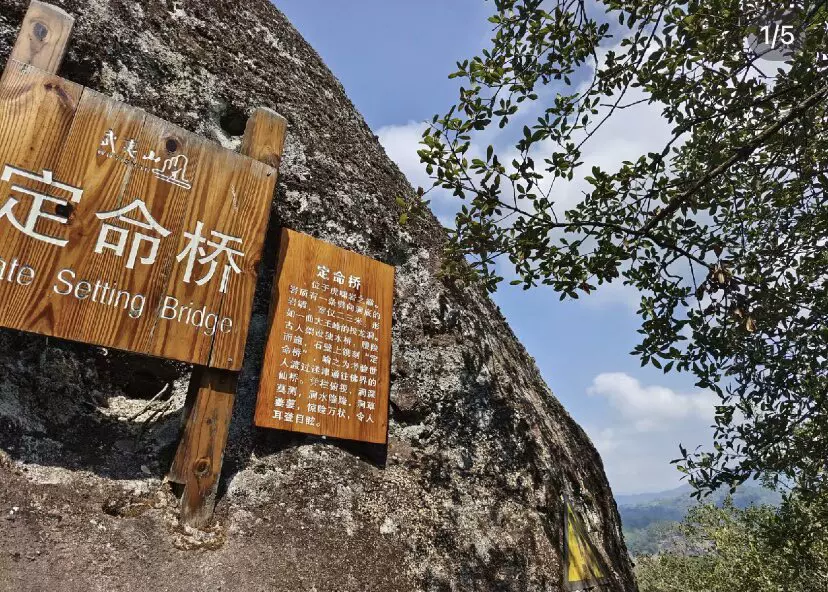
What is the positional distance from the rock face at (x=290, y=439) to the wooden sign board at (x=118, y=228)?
99cm

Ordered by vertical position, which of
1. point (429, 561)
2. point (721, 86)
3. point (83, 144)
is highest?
point (721, 86)

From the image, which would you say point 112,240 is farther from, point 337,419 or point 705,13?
point 705,13

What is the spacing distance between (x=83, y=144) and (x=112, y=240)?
73cm

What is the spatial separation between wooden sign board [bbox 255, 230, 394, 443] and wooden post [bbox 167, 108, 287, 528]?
1.15 ft

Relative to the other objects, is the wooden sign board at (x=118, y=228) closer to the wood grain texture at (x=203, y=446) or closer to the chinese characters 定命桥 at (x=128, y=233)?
the chinese characters 定命桥 at (x=128, y=233)

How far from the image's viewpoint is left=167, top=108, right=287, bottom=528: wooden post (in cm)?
374

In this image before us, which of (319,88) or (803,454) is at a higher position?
(319,88)

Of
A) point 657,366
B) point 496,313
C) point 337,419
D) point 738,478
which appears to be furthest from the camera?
point 496,313

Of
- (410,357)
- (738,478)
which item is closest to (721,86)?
(410,357)

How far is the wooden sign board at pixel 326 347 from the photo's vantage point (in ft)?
14.6

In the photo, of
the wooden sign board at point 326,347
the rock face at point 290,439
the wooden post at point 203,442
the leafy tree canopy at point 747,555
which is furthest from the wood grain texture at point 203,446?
the leafy tree canopy at point 747,555

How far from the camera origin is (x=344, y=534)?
14.0 ft

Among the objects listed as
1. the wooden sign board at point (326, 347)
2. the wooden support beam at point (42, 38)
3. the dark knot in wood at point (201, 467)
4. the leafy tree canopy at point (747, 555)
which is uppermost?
the wooden support beam at point (42, 38)

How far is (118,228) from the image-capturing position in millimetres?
3635
